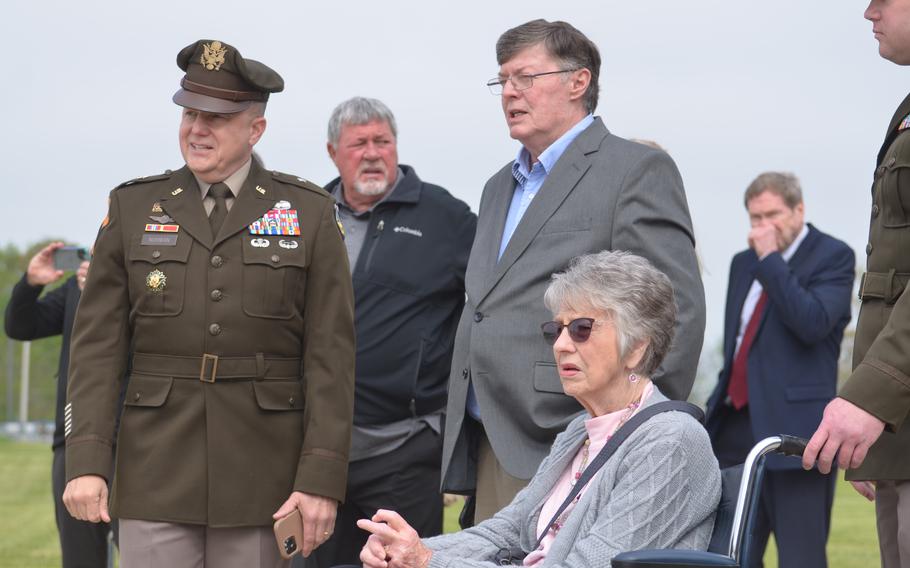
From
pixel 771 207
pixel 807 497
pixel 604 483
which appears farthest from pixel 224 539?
pixel 771 207

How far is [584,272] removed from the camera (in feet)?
13.2

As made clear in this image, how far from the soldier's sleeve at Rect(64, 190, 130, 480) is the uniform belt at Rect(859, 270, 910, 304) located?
226cm

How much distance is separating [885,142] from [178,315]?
7.12 ft

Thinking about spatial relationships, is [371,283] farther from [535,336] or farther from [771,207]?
[771,207]

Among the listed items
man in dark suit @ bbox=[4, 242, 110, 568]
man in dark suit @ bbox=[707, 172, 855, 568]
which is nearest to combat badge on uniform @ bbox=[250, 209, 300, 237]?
man in dark suit @ bbox=[4, 242, 110, 568]

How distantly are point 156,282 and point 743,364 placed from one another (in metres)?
3.82

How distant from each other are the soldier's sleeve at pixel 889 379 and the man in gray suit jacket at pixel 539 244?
2.69 feet

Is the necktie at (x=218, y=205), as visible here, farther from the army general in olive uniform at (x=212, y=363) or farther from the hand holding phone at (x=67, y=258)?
the hand holding phone at (x=67, y=258)

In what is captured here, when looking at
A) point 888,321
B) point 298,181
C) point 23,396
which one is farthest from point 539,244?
point 23,396

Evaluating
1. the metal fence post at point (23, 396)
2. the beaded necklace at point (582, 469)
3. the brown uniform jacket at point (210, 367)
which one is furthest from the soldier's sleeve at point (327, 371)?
the metal fence post at point (23, 396)

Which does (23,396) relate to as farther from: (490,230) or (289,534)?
(289,534)

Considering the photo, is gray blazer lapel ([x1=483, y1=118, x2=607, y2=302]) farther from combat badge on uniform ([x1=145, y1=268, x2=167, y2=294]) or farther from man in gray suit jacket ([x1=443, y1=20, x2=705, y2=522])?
combat badge on uniform ([x1=145, y1=268, x2=167, y2=294])

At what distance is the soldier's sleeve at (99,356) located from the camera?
4539mm

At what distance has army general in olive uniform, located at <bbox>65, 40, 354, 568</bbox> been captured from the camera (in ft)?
14.7
